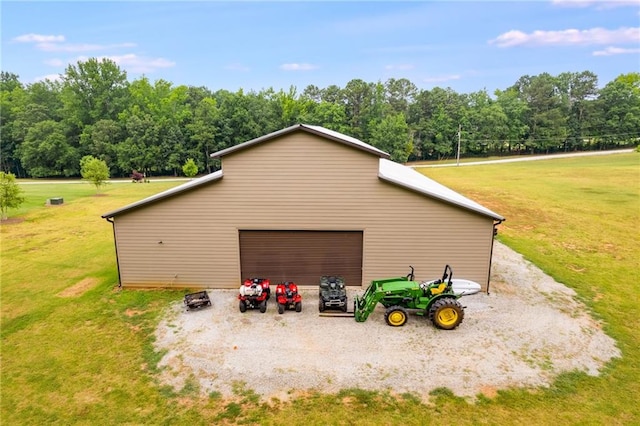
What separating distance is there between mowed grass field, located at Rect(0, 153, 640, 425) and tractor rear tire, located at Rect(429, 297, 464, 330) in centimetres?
152

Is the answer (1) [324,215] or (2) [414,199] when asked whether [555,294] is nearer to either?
(2) [414,199]

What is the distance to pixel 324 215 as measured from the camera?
504 inches

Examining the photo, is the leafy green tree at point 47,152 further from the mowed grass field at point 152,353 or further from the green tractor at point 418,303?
the green tractor at point 418,303

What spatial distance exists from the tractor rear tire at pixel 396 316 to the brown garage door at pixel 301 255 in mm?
2864

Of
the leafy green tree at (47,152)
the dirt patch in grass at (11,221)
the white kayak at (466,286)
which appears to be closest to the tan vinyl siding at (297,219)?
the white kayak at (466,286)

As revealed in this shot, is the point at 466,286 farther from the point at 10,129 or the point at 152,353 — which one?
the point at 10,129

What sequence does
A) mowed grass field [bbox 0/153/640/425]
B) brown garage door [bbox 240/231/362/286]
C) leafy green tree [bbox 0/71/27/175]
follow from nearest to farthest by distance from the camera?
mowed grass field [bbox 0/153/640/425] < brown garage door [bbox 240/231/362/286] < leafy green tree [bbox 0/71/27/175]

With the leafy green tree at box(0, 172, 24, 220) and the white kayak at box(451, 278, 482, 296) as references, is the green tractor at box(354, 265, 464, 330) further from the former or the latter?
the leafy green tree at box(0, 172, 24, 220)

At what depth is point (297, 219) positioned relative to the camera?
1288cm

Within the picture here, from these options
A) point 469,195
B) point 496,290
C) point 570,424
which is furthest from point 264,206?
point 469,195

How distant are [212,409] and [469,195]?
29.2m

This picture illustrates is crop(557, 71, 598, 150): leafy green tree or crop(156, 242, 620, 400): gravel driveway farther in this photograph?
crop(557, 71, 598, 150): leafy green tree

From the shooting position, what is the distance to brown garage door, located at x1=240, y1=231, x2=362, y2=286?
13.1 meters

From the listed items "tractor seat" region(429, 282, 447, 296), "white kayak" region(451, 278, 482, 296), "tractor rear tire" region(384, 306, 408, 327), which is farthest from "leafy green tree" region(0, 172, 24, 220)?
"white kayak" region(451, 278, 482, 296)
